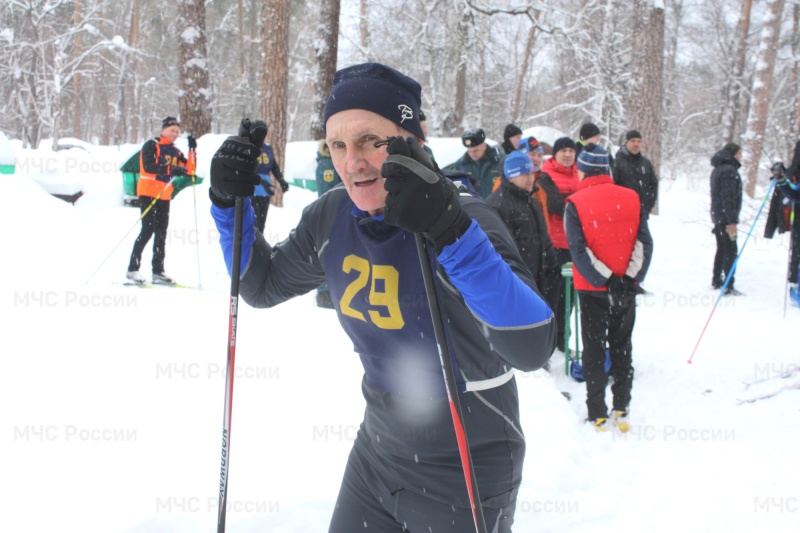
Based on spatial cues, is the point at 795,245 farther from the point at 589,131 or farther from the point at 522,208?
the point at 522,208

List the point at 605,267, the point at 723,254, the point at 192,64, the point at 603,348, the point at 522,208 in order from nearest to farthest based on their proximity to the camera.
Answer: the point at 605,267
the point at 603,348
the point at 522,208
the point at 723,254
the point at 192,64

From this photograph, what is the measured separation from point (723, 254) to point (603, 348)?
16.9 feet

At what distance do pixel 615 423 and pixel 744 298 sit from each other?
4979 millimetres

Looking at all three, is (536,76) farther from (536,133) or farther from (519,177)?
(519,177)

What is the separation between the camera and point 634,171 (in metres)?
8.08

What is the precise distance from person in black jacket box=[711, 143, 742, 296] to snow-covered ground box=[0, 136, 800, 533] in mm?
1608

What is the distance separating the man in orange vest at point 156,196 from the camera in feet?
24.1

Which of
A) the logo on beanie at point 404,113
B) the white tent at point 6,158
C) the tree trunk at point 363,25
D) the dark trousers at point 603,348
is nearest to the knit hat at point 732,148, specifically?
the dark trousers at point 603,348

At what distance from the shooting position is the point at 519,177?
5.23 m

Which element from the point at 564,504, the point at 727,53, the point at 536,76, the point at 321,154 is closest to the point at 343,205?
the point at 564,504

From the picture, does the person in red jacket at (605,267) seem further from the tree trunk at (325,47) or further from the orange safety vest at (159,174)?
the tree trunk at (325,47)

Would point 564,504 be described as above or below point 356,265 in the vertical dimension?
below

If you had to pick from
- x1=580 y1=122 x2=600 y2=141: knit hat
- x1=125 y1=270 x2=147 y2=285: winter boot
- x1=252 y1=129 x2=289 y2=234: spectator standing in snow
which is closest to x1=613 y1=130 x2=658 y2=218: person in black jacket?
x1=580 y1=122 x2=600 y2=141: knit hat

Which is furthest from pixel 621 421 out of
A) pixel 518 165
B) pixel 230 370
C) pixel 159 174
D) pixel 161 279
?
pixel 159 174
